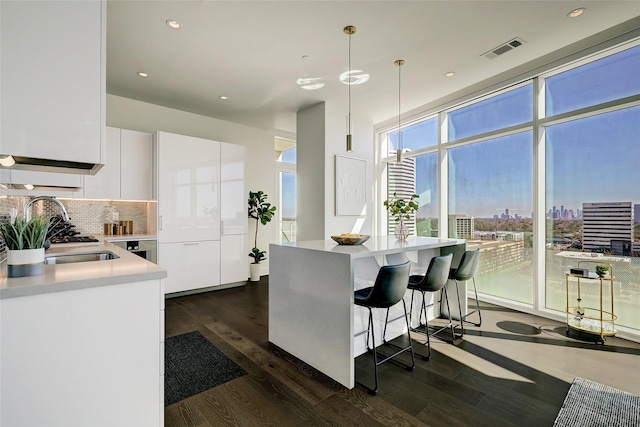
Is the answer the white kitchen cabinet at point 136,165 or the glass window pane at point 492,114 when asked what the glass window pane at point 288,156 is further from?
the glass window pane at point 492,114

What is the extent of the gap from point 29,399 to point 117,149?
3.71m

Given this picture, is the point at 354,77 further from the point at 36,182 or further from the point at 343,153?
the point at 36,182

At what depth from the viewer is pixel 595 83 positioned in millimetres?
3316

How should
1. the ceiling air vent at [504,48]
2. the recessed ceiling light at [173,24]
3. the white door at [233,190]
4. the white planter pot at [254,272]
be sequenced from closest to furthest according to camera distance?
the recessed ceiling light at [173,24] < the ceiling air vent at [504,48] < the white door at [233,190] < the white planter pot at [254,272]

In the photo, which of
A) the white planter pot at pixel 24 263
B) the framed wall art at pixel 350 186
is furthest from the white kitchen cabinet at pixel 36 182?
the framed wall art at pixel 350 186

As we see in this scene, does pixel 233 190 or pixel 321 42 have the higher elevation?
pixel 321 42

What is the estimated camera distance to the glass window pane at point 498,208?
389cm

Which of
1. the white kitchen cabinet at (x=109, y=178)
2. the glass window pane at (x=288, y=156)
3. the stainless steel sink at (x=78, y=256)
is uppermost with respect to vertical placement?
the glass window pane at (x=288, y=156)

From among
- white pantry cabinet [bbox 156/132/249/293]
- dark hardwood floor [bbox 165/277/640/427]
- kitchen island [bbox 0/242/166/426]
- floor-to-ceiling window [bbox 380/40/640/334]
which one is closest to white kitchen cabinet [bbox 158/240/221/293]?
white pantry cabinet [bbox 156/132/249/293]

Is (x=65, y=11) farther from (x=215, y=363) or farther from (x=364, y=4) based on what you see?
(x=215, y=363)

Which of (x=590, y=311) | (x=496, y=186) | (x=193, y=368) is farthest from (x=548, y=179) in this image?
(x=193, y=368)

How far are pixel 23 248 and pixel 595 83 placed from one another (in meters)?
5.00

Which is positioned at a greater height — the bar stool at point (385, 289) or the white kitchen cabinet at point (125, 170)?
the white kitchen cabinet at point (125, 170)

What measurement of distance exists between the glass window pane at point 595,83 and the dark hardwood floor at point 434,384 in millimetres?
2495
